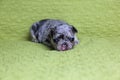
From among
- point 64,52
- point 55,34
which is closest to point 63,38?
point 55,34

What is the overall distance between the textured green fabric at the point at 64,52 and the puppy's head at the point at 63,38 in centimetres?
7

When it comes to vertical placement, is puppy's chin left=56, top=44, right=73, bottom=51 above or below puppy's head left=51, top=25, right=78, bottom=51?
below

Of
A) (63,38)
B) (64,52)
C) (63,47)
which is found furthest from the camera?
Result: (63,38)

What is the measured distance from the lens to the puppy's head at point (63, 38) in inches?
89.0

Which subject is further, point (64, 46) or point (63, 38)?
point (63, 38)

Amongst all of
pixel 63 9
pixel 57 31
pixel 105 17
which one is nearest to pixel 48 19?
pixel 63 9

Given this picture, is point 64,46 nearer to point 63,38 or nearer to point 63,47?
point 63,47

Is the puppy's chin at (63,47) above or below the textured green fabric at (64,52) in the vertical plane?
below

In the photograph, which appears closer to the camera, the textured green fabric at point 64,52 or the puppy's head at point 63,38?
the textured green fabric at point 64,52

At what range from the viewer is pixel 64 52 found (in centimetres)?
208

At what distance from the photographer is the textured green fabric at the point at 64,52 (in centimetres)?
166

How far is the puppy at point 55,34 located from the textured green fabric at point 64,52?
0.08m

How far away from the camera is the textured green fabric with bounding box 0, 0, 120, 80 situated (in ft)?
5.45

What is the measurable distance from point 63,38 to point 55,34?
82 mm
